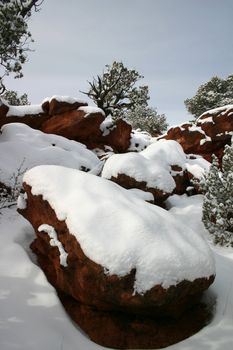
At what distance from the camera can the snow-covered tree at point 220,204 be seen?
8.11 m

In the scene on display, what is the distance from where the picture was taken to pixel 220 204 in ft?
27.0

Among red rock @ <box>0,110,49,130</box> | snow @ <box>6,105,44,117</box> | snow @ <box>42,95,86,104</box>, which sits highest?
snow @ <box>42,95,86,104</box>

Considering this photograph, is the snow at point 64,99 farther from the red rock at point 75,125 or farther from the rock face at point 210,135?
the rock face at point 210,135

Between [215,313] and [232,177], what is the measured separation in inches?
169

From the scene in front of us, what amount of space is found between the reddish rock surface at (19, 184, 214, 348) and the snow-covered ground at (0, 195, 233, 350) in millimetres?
180

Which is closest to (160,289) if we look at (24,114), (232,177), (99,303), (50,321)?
(99,303)

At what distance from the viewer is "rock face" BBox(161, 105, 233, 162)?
61.8 ft

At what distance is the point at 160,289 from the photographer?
4121 millimetres

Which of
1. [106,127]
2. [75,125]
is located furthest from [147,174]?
[106,127]

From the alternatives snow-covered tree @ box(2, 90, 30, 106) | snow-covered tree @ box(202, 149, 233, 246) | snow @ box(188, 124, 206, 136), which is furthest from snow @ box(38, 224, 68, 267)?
snow-covered tree @ box(2, 90, 30, 106)

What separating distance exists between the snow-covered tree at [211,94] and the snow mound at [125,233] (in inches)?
1112

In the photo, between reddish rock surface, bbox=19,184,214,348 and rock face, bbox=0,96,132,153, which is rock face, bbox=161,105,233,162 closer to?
rock face, bbox=0,96,132,153

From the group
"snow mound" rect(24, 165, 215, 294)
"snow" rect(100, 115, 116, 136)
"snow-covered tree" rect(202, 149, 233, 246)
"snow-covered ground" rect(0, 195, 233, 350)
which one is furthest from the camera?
"snow" rect(100, 115, 116, 136)

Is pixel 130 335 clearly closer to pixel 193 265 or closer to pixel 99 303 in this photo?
pixel 99 303
